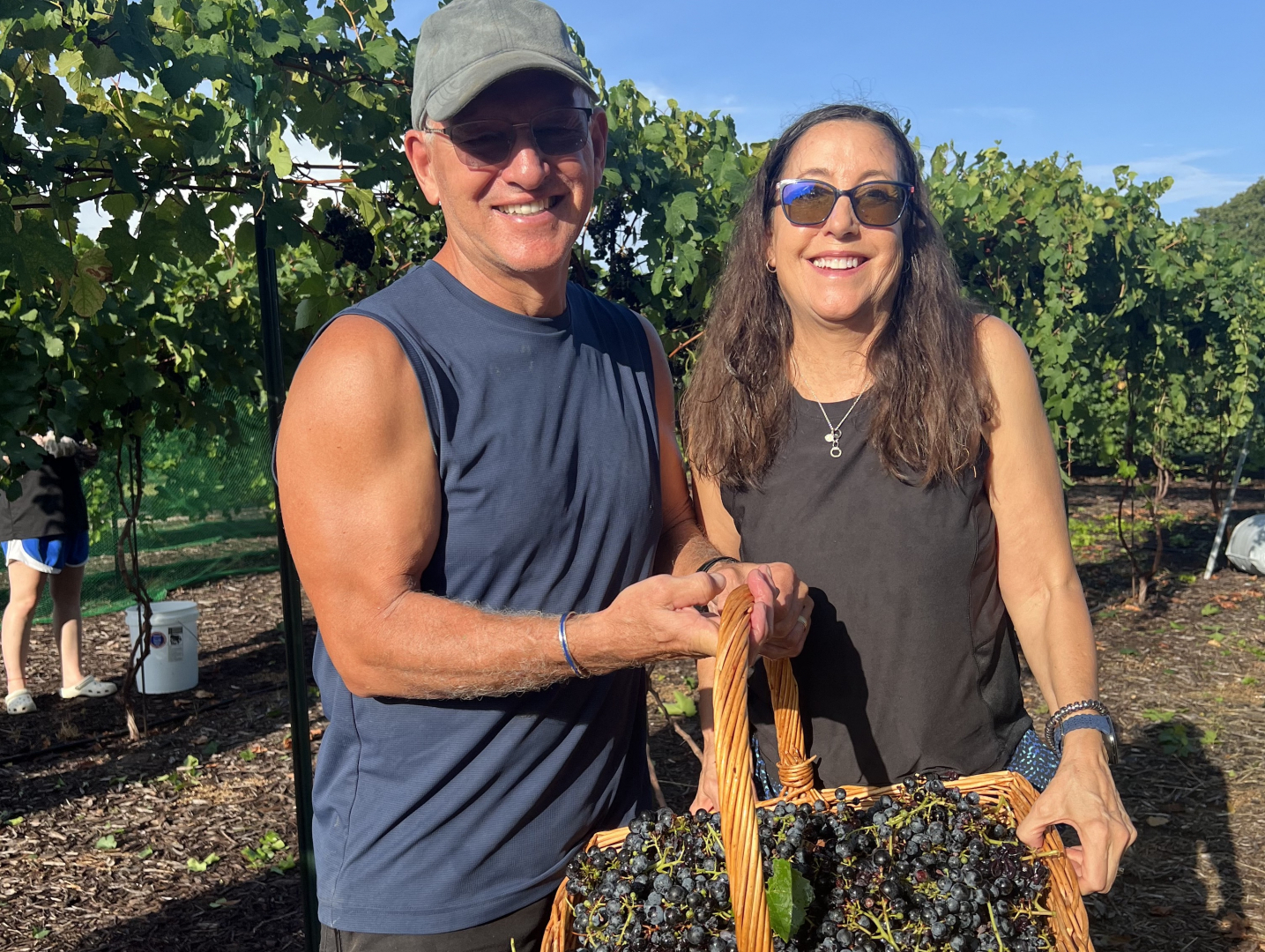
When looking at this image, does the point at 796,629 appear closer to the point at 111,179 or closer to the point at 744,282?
the point at 744,282

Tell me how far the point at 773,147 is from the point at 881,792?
3.74 ft

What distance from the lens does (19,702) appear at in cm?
596

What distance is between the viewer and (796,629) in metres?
1.53

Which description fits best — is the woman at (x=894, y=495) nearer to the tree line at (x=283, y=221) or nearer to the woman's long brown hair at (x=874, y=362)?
the woman's long brown hair at (x=874, y=362)

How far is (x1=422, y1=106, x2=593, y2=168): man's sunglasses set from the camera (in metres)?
1.46

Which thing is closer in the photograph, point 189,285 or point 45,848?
point 45,848

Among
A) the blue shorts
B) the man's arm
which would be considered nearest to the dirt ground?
the blue shorts

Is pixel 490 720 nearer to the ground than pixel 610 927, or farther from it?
farther from it

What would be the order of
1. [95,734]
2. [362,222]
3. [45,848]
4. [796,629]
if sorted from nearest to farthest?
[796,629] < [362,222] < [45,848] < [95,734]

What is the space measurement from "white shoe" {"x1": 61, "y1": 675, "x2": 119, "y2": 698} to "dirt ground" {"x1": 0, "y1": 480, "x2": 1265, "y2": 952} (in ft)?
0.25

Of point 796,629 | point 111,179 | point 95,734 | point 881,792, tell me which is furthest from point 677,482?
point 95,734

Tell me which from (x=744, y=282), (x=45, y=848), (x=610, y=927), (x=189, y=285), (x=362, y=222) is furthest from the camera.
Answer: (x=189, y=285)

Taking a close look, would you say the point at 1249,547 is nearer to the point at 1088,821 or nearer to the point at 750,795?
the point at 1088,821

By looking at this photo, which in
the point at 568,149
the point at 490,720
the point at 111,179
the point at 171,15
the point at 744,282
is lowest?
the point at 490,720
